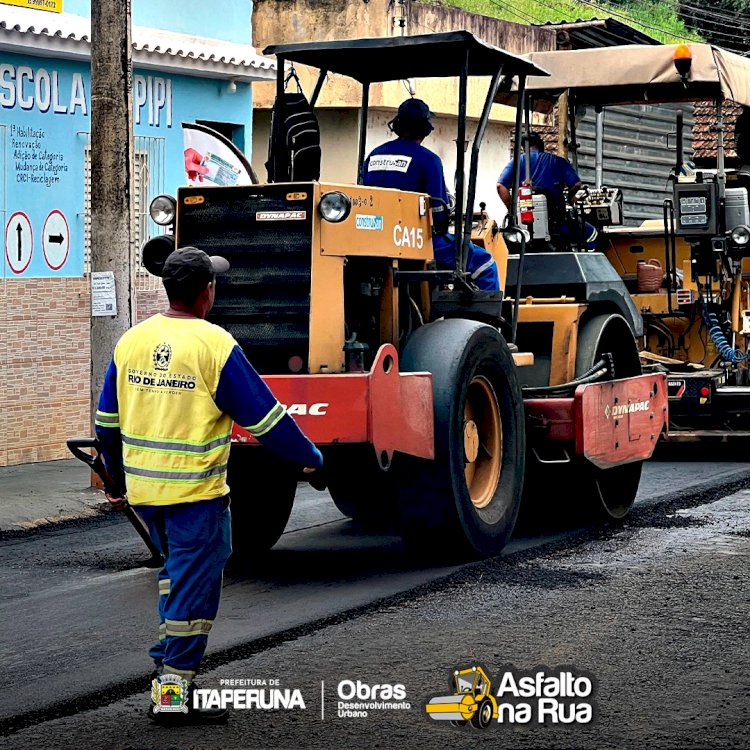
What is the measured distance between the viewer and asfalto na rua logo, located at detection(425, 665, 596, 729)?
236 inches

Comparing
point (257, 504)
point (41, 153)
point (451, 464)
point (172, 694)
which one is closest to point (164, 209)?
point (257, 504)

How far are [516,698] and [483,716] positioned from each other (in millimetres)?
280

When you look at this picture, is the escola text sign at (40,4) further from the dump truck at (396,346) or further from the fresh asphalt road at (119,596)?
the fresh asphalt road at (119,596)

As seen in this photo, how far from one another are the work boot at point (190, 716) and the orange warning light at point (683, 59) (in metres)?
8.44

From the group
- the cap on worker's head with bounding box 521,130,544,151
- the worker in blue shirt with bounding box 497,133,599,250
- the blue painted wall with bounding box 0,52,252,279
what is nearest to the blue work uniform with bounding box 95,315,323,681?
the worker in blue shirt with bounding box 497,133,599,250

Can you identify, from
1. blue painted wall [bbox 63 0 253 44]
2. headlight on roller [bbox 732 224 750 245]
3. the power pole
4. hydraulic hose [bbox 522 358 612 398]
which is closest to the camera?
hydraulic hose [bbox 522 358 612 398]

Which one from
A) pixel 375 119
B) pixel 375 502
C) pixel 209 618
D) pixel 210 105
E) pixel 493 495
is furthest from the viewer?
pixel 375 119

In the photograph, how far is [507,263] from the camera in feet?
35.5

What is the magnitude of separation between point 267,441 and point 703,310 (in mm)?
8821

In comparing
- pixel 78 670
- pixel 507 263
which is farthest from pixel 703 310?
pixel 78 670

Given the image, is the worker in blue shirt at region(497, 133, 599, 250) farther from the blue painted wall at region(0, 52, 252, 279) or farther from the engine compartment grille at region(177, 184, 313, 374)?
the blue painted wall at region(0, 52, 252, 279)

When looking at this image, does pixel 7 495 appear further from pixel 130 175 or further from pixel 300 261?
pixel 300 261

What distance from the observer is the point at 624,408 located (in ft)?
34.4

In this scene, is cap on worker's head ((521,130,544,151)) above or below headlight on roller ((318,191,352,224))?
above
